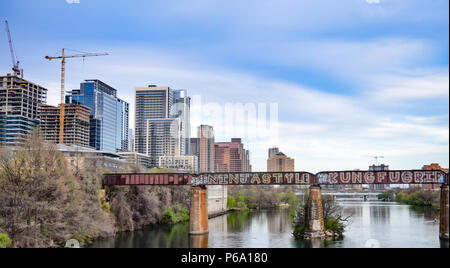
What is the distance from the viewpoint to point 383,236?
64375 millimetres

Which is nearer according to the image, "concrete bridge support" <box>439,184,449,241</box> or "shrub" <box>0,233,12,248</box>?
"shrub" <box>0,233,12,248</box>

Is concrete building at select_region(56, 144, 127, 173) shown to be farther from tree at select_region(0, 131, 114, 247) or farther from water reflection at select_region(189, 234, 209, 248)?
water reflection at select_region(189, 234, 209, 248)

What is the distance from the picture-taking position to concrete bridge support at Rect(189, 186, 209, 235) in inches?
2719

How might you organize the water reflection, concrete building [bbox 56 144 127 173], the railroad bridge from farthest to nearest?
concrete building [bbox 56 144 127 173] < the railroad bridge < the water reflection

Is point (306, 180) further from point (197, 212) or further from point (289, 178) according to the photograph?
point (197, 212)

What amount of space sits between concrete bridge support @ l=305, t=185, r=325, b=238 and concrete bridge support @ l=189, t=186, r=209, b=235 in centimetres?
1570

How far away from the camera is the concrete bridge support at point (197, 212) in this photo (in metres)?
69.1

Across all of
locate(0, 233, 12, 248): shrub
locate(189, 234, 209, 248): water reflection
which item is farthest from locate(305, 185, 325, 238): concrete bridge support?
locate(0, 233, 12, 248): shrub

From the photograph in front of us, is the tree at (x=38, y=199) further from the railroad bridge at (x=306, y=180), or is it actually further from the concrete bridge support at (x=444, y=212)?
the concrete bridge support at (x=444, y=212)

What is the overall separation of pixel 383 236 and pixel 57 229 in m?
41.9

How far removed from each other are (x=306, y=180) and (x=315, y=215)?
4909 millimetres

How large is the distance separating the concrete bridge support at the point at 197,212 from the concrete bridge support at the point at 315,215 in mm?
15698

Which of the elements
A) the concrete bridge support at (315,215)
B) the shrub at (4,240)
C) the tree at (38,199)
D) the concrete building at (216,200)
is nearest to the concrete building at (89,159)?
Answer: the tree at (38,199)
